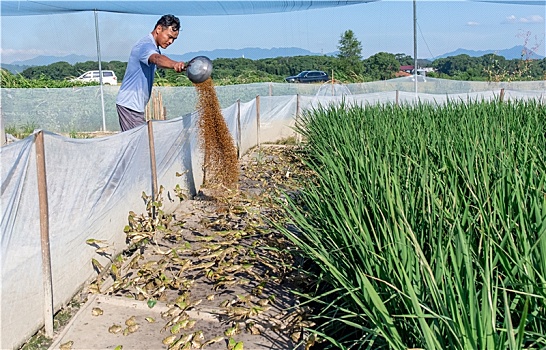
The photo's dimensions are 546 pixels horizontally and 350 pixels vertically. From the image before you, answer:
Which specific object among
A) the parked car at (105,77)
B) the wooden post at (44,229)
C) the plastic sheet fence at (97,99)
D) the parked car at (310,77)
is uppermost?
the parked car at (105,77)

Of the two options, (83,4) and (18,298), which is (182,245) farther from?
(83,4)

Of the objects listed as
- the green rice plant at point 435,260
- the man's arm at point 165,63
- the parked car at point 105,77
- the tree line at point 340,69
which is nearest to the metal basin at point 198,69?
the man's arm at point 165,63

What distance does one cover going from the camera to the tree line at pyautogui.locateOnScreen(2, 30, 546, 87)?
14805 mm

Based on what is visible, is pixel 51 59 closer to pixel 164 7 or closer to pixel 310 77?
pixel 164 7

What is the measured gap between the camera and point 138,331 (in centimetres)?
242

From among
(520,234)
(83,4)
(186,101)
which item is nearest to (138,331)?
(520,234)

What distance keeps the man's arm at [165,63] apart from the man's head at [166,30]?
1.08ft

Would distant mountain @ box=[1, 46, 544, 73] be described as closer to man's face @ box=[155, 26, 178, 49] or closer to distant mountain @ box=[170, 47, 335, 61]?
distant mountain @ box=[170, 47, 335, 61]

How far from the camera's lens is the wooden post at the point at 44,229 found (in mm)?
2357

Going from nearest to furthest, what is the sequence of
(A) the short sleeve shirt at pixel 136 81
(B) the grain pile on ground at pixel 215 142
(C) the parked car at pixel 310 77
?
(A) the short sleeve shirt at pixel 136 81 < (B) the grain pile on ground at pixel 215 142 < (C) the parked car at pixel 310 77

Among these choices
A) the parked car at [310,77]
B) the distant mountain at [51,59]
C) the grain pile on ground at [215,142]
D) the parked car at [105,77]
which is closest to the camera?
the grain pile on ground at [215,142]

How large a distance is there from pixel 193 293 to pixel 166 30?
2052mm

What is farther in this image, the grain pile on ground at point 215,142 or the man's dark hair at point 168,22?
the grain pile on ground at point 215,142

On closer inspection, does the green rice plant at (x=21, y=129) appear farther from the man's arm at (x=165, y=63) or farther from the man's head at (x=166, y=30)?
the man's arm at (x=165, y=63)
